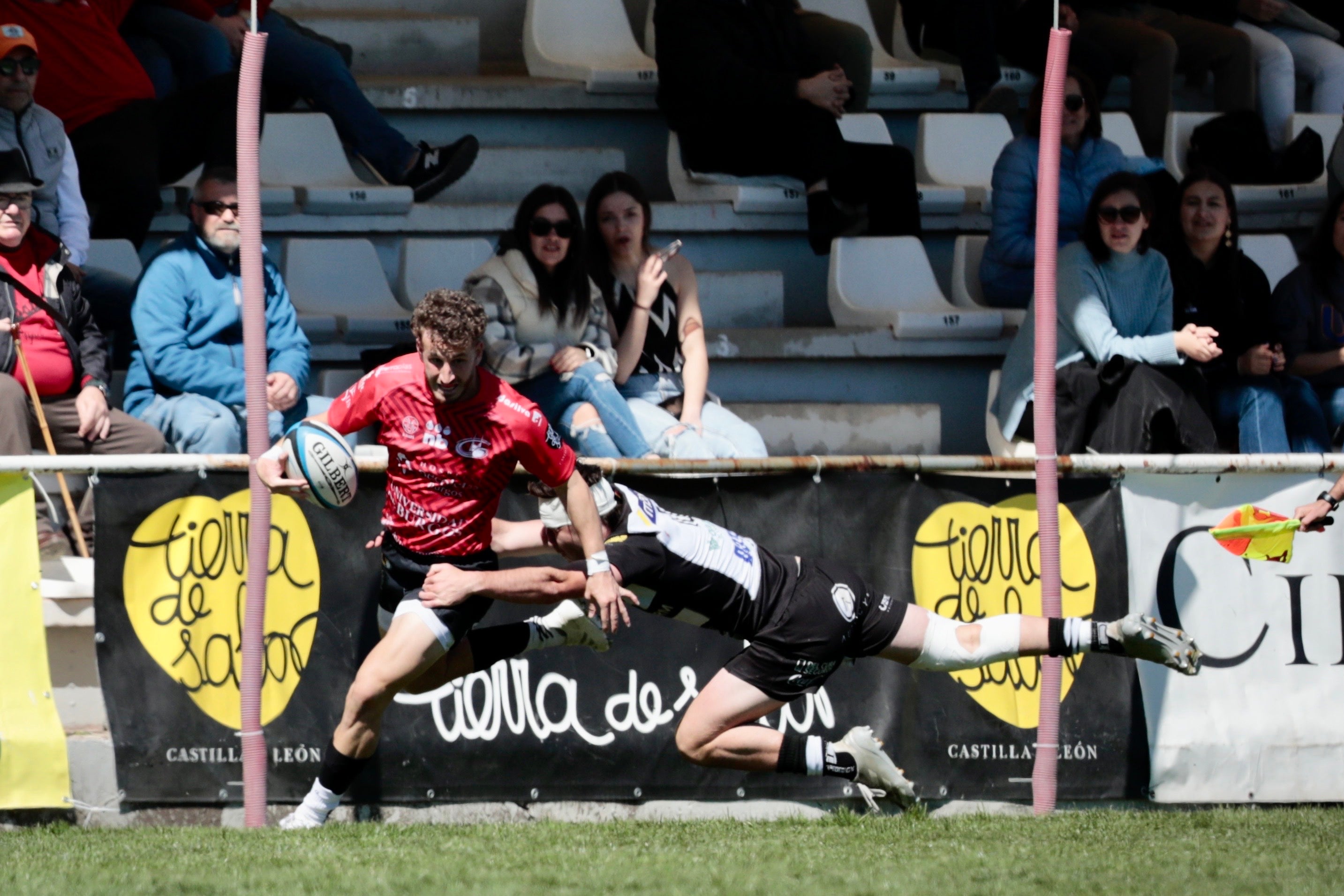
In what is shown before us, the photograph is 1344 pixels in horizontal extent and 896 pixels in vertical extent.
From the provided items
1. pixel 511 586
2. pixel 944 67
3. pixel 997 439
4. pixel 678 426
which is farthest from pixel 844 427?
pixel 511 586

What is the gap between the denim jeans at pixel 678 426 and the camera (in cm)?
687

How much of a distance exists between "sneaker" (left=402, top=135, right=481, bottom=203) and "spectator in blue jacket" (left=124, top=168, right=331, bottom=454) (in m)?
1.76

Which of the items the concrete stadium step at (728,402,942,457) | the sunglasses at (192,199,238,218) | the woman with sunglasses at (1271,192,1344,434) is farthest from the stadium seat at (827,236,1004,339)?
the sunglasses at (192,199,238,218)

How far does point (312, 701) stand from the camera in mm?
5801

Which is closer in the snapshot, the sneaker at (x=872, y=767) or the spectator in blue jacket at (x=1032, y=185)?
the sneaker at (x=872, y=767)

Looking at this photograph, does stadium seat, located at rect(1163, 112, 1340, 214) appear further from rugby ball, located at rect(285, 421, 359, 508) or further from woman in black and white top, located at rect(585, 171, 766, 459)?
rugby ball, located at rect(285, 421, 359, 508)

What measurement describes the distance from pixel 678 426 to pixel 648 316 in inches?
24.5

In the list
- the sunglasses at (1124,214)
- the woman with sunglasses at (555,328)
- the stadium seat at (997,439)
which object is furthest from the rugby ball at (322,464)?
the sunglasses at (1124,214)

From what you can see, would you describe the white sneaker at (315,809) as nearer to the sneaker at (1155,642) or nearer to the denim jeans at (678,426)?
the denim jeans at (678,426)

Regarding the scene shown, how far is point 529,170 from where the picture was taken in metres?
8.81

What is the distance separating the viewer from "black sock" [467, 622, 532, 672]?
5629 millimetres

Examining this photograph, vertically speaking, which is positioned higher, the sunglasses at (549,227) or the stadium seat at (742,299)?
the sunglasses at (549,227)

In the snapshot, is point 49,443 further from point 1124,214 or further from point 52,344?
point 1124,214

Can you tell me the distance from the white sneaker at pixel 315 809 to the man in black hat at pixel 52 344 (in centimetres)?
169
